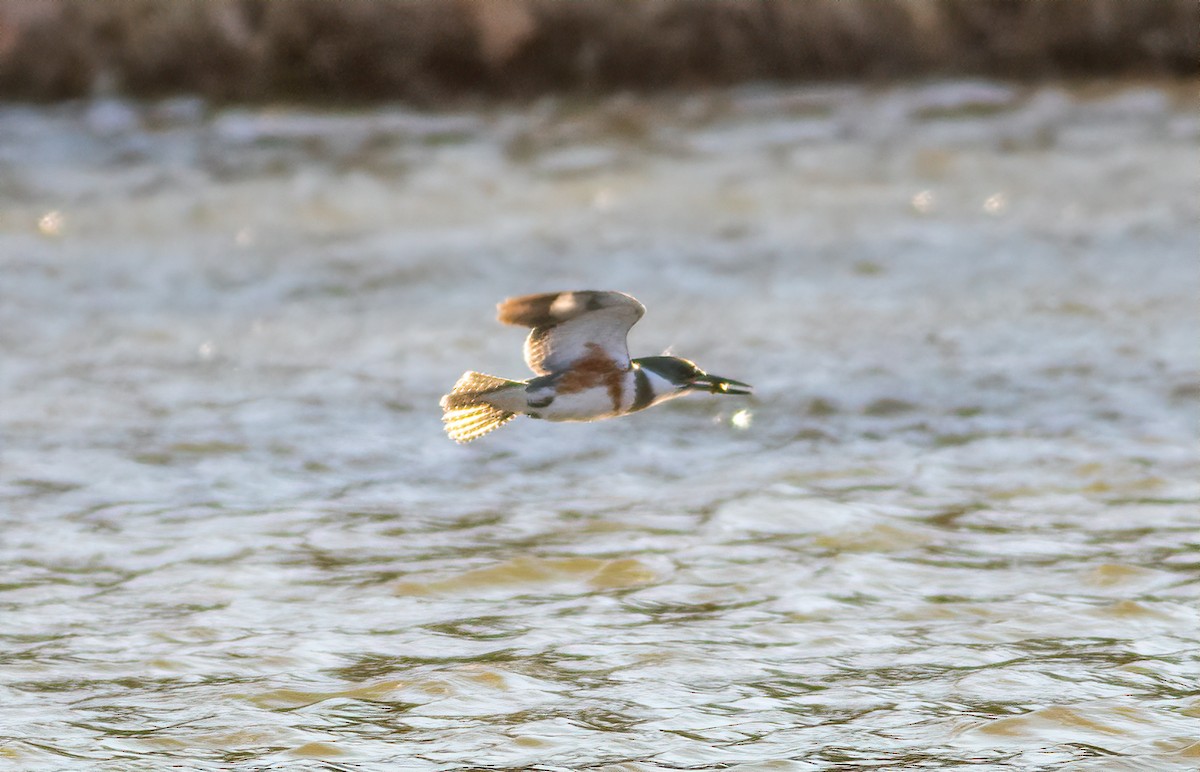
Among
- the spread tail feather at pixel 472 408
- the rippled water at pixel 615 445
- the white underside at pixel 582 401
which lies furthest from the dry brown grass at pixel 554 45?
the white underside at pixel 582 401

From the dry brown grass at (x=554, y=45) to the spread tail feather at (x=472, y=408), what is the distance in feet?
37.0

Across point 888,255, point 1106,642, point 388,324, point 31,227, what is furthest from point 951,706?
point 31,227

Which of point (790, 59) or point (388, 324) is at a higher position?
point (790, 59)

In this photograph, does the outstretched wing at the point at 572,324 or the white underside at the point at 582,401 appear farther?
the white underside at the point at 582,401

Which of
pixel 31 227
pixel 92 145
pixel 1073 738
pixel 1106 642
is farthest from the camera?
pixel 92 145

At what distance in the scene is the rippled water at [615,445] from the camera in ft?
18.1

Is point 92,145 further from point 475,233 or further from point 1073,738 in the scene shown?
point 1073,738

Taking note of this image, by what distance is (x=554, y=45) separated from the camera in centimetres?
1650

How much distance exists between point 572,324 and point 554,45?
11693 millimetres

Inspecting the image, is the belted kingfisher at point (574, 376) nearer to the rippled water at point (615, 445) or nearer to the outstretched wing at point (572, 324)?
→ the outstretched wing at point (572, 324)

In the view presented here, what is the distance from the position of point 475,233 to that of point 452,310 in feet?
6.25

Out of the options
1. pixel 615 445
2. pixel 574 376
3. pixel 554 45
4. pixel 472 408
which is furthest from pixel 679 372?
pixel 554 45

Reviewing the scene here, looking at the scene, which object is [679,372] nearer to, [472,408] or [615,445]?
[472,408]

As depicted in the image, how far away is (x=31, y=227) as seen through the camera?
13375mm
